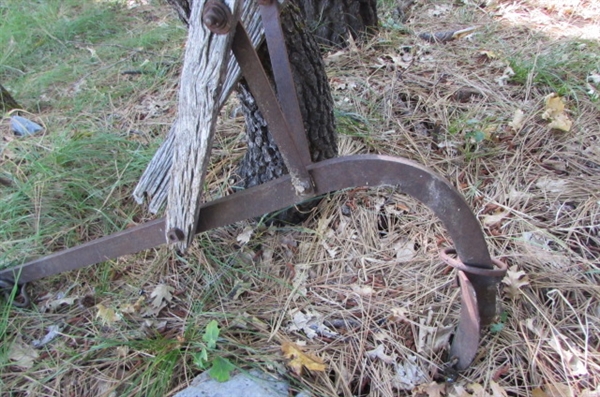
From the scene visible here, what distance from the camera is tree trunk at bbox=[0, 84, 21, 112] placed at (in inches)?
100

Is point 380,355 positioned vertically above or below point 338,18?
below

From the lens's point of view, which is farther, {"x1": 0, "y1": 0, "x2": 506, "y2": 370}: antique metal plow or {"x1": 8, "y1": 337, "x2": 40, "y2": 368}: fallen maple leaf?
{"x1": 8, "y1": 337, "x2": 40, "y2": 368}: fallen maple leaf

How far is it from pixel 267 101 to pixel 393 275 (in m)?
0.83

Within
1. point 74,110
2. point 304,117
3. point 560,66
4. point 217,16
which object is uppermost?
point 217,16

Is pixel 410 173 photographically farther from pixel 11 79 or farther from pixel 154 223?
pixel 11 79

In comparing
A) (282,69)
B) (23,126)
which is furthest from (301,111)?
(23,126)

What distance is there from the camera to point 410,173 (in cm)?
103

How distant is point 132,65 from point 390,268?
2324mm

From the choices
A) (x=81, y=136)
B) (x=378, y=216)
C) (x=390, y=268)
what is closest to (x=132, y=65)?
(x=81, y=136)

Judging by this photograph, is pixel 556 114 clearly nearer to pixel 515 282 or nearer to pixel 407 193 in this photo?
pixel 515 282

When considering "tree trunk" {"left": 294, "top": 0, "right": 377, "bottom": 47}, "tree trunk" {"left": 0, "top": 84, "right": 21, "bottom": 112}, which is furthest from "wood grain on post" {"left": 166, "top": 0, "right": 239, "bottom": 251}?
"tree trunk" {"left": 0, "top": 84, "right": 21, "bottom": 112}

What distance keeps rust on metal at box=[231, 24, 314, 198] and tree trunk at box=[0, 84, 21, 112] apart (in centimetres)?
227

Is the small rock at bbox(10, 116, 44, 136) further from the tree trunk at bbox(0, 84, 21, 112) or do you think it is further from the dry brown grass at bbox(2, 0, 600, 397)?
the dry brown grass at bbox(2, 0, 600, 397)

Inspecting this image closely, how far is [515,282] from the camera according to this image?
136 cm
